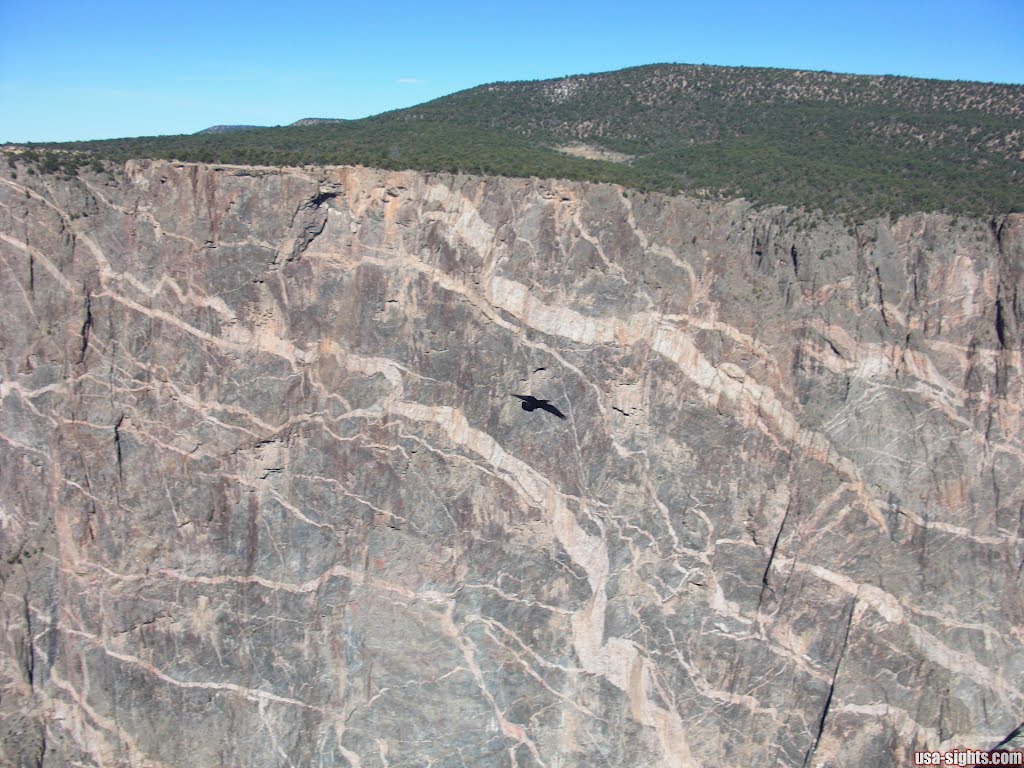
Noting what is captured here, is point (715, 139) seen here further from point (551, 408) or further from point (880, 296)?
point (551, 408)

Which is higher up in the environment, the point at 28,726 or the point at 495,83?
the point at 495,83

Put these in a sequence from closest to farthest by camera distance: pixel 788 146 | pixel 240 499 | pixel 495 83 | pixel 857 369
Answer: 1. pixel 857 369
2. pixel 240 499
3. pixel 788 146
4. pixel 495 83

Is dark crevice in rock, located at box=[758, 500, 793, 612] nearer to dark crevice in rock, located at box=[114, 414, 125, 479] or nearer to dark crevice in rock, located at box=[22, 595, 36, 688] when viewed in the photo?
dark crevice in rock, located at box=[114, 414, 125, 479]

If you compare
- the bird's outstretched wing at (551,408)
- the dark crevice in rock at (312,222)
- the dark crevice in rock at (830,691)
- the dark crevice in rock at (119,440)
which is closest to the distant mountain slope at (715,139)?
the dark crevice in rock at (312,222)

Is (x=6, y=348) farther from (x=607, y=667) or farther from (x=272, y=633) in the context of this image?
(x=607, y=667)

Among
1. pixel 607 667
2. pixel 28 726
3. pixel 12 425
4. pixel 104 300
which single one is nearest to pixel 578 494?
pixel 607 667

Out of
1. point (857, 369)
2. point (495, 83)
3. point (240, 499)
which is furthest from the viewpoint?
point (495, 83)
